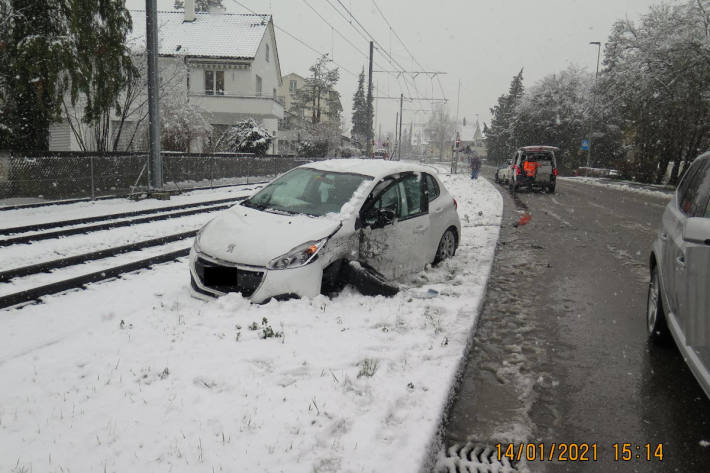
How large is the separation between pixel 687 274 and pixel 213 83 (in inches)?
1347

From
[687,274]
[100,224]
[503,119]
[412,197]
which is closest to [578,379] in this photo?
[687,274]

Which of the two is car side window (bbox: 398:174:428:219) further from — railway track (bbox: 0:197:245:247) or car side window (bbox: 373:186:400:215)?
railway track (bbox: 0:197:245:247)

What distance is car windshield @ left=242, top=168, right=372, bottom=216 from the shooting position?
227 inches

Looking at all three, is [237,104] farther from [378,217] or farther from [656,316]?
[656,316]

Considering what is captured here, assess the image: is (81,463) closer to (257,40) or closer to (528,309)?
(528,309)

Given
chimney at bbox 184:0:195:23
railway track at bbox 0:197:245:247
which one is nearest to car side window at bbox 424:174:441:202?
railway track at bbox 0:197:245:247

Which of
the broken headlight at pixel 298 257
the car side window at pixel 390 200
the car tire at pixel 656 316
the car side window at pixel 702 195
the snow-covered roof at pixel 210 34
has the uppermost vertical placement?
the snow-covered roof at pixel 210 34

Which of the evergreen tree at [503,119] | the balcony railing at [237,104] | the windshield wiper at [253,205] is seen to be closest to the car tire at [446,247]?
the windshield wiper at [253,205]

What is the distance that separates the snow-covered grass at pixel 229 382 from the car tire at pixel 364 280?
A: 0.32 feet

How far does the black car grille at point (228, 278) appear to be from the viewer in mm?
4789

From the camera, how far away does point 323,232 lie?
16.6 feet

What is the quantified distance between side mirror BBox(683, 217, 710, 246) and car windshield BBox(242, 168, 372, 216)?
336 cm

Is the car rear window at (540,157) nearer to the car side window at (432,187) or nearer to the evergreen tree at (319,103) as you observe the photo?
the car side window at (432,187)
